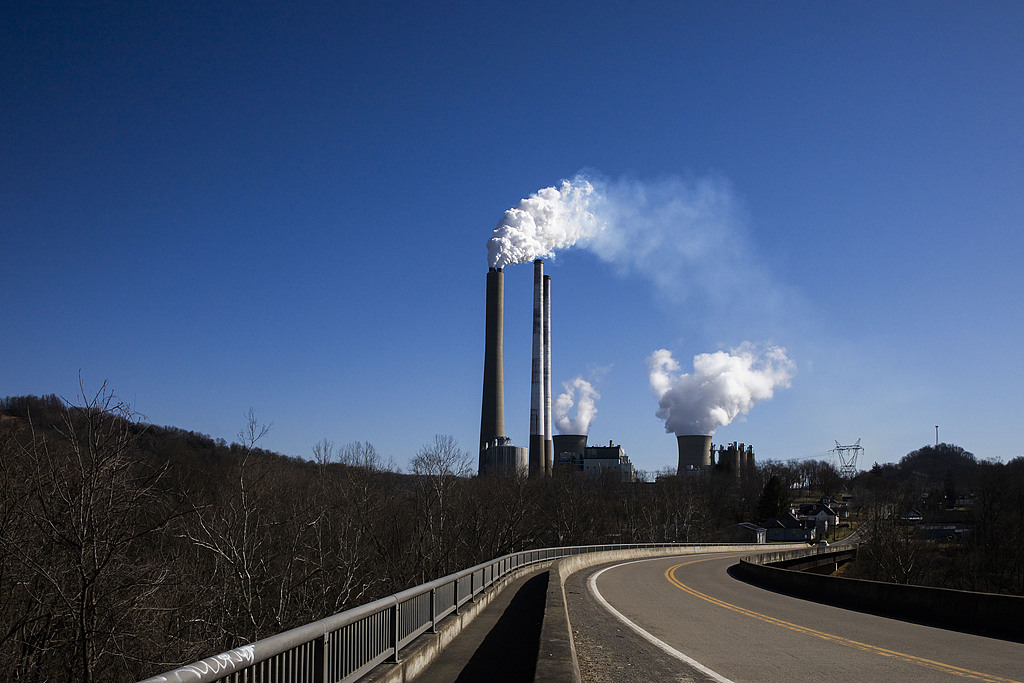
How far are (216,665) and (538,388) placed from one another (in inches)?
3873

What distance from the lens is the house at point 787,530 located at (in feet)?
366

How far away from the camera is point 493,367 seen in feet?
317

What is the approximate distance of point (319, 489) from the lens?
52594 mm

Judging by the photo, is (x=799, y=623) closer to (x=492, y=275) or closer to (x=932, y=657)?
(x=932, y=657)

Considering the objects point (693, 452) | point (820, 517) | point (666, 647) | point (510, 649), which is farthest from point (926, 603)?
point (820, 517)

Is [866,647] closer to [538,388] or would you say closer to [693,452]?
[538,388]

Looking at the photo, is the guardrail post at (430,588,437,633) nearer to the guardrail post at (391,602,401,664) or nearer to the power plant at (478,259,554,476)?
the guardrail post at (391,602,401,664)

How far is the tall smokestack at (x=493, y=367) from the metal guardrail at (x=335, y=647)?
85379mm

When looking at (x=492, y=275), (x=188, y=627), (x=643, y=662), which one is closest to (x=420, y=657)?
(x=643, y=662)

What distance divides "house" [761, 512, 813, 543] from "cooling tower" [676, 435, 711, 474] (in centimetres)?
1563

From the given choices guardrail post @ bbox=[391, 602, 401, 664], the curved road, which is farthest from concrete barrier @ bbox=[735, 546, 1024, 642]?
guardrail post @ bbox=[391, 602, 401, 664]

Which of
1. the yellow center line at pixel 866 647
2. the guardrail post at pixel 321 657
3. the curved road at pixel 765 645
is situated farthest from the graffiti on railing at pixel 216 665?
the yellow center line at pixel 866 647

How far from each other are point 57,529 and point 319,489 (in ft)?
125

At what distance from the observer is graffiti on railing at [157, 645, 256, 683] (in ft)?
11.1
